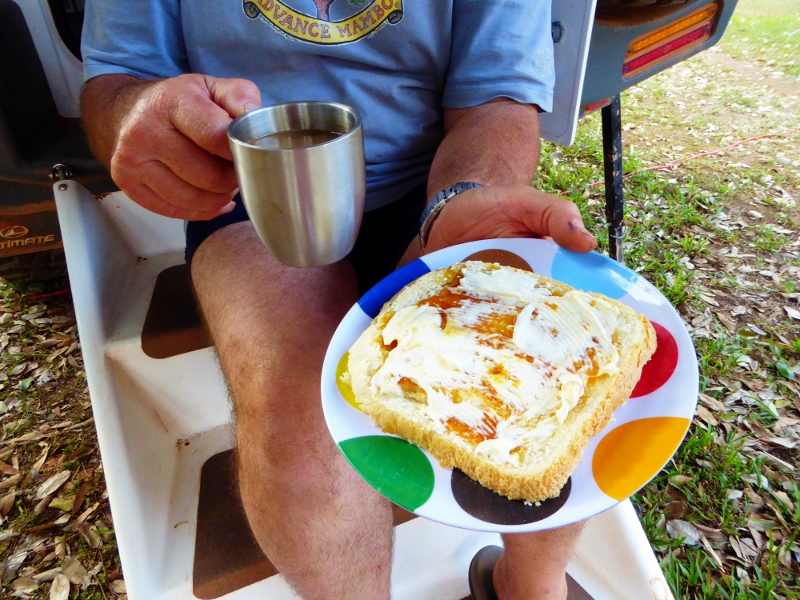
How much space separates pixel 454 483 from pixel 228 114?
0.66 m

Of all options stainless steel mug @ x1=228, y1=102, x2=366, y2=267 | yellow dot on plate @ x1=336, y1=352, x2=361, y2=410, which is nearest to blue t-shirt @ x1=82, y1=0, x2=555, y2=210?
stainless steel mug @ x1=228, y1=102, x2=366, y2=267

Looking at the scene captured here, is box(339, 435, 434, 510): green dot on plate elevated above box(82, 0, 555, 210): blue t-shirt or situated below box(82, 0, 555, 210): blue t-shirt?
below

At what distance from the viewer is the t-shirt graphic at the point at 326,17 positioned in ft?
3.94

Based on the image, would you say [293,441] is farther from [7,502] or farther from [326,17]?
[7,502]

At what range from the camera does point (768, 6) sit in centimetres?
587

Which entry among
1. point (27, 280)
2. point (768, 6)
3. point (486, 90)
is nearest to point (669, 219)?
point (486, 90)

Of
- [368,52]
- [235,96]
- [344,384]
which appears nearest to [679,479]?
[344,384]

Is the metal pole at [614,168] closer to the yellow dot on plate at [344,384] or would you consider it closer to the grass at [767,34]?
the yellow dot on plate at [344,384]

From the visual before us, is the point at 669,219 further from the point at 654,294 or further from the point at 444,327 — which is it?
the point at 444,327

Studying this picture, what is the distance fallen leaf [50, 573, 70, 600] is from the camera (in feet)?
4.73

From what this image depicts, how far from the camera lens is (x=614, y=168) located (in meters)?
2.14

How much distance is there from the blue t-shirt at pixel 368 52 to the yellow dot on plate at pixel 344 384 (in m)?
0.61

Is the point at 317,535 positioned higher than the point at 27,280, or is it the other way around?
the point at 317,535

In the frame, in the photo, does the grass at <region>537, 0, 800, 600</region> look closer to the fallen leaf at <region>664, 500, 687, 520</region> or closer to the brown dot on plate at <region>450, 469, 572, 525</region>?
the fallen leaf at <region>664, 500, 687, 520</region>
